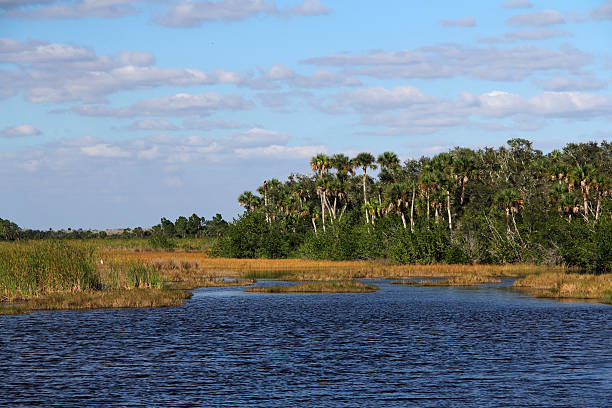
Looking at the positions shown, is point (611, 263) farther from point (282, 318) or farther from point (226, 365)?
point (226, 365)

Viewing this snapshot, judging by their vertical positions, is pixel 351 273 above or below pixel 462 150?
below

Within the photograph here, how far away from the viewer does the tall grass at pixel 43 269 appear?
51.5 m

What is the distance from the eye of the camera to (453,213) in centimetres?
11900

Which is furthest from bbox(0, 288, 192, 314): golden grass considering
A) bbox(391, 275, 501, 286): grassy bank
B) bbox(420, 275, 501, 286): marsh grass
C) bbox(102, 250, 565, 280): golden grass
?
bbox(420, 275, 501, 286): marsh grass

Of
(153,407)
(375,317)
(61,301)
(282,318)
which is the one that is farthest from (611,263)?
(153,407)

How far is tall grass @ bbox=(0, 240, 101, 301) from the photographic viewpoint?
51500mm

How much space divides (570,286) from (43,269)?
40180mm

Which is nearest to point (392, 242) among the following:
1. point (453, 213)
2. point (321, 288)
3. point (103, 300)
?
point (453, 213)

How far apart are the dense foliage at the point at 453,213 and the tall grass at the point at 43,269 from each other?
4783cm

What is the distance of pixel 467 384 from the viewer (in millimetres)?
25828

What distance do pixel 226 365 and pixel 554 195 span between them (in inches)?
2902

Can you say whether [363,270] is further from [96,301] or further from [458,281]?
[96,301]

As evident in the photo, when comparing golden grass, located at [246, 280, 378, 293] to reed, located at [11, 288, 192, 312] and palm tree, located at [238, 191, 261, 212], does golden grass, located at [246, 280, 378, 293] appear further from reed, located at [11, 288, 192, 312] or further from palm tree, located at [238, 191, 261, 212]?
palm tree, located at [238, 191, 261, 212]

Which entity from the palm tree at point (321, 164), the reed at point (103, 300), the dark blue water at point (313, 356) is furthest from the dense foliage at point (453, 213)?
the reed at point (103, 300)
